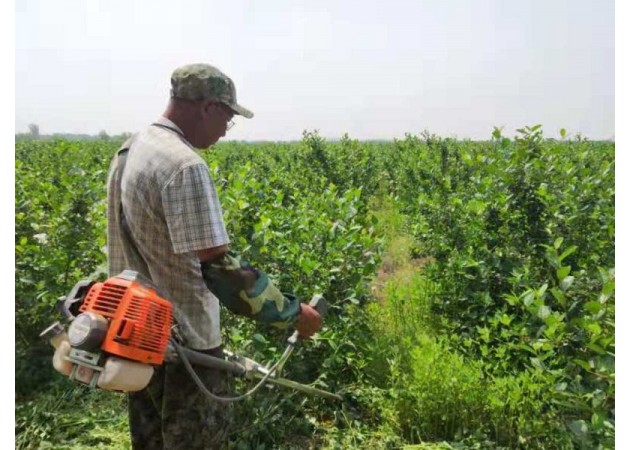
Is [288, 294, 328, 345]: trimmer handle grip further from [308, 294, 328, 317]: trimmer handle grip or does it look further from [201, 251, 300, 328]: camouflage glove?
[201, 251, 300, 328]: camouflage glove

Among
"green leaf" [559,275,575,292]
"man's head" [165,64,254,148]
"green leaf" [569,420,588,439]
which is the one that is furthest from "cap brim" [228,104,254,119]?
"green leaf" [569,420,588,439]

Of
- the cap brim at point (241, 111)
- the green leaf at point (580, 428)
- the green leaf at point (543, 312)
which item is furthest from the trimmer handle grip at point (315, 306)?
the green leaf at point (580, 428)

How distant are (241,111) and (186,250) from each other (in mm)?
660

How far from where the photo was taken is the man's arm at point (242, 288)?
187cm

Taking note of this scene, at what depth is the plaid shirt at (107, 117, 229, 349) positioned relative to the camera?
183 cm

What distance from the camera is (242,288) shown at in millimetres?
1888

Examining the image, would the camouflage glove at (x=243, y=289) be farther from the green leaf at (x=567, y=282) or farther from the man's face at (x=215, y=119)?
the green leaf at (x=567, y=282)

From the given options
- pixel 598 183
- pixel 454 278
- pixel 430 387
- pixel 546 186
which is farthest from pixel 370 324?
pixel 598 183

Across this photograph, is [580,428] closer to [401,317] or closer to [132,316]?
[132,316]

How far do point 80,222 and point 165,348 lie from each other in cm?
256

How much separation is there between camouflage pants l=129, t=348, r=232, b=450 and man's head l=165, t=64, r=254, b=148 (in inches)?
36.6

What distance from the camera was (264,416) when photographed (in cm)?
294

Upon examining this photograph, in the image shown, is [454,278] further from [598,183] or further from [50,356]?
[50,356]

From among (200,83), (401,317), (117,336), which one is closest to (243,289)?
(117,336)
